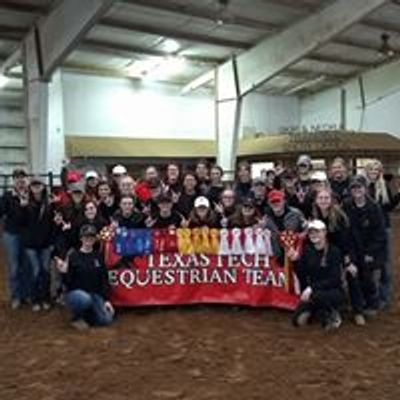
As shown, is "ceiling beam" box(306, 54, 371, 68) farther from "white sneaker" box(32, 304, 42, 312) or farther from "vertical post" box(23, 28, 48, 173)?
"white sneaker" box(32, 304, 42, 312)

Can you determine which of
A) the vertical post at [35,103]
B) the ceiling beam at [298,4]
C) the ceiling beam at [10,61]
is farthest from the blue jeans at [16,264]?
the ceiling beam at [10,61]

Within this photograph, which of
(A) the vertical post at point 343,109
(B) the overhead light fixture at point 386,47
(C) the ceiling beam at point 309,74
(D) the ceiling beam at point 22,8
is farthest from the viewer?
(A) the vertical post at point 343,109

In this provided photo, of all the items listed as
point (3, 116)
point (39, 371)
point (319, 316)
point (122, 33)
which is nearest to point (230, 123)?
point (122, 33)

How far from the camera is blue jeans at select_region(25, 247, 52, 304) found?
6863 mm

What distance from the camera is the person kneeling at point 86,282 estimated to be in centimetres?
612

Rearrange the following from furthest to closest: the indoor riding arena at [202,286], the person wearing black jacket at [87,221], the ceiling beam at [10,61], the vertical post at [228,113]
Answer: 1. the vertical post at [228,113]
2. the ceiling beam at [10,61]
3. the person wearing black jacket at [87,221]
4. the indoor riding arena at [202,286]

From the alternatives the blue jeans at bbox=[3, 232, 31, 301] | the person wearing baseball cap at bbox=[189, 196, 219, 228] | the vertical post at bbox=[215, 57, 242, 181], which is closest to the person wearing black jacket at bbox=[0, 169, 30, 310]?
the blue jeans at bbox=[3, 232, 31, 301]

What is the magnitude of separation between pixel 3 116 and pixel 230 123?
792 centimetres

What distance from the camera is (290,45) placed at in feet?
55.4

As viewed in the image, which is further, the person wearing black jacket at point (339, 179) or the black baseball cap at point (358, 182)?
the person wearing black jacket at point (339, 179)

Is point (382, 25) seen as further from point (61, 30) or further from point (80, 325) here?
point (80, 325)

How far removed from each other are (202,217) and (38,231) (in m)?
1.74

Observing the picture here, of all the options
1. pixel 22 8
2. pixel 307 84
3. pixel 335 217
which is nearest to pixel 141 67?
pixel 22 8

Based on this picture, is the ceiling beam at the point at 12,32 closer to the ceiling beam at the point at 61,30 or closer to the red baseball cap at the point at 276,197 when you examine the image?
the ceiling beam at the point at 61,30
